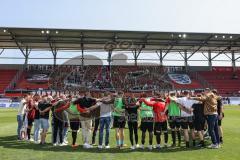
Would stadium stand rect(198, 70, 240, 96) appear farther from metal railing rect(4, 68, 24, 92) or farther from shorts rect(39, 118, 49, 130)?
shorts rect(39, 118, 49, 130)

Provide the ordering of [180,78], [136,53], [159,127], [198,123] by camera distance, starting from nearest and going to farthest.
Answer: [159,127]
[198,123]
[136,53]
[180,78]

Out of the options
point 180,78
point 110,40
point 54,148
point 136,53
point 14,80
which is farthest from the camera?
point 180,78

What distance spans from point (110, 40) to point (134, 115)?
3993cm

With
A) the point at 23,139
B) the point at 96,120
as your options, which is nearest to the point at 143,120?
the point at 96,120

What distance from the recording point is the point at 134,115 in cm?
Answer: 1345

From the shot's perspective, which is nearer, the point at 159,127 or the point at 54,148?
the point at 54,148

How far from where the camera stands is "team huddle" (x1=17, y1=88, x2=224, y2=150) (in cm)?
1355

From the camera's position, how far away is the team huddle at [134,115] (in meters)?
13.5

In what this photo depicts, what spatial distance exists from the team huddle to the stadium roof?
113 feet

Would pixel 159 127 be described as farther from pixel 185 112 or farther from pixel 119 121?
pixel 119 121

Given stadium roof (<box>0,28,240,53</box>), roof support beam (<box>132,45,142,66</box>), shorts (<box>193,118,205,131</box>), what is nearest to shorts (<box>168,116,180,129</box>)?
shorts (<box>193,118,205,131</box>)

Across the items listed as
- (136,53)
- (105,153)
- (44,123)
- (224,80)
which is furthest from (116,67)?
(105,153)

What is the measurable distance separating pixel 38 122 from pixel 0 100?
37.5m

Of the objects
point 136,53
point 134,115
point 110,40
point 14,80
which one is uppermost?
point 110,40
